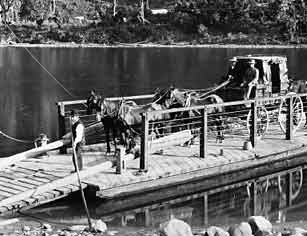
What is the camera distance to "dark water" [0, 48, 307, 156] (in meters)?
32.0

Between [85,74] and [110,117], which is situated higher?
[110,117]

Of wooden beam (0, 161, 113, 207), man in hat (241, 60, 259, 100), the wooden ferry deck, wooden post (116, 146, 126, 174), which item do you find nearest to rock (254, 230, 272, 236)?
the wooden ferry deck

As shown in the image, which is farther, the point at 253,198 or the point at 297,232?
the point at 253,198

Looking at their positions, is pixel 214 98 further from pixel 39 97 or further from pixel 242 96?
pixel 39 97

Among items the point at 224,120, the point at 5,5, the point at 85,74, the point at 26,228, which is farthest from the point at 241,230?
the point at 5,5

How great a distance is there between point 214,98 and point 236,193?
3.71 metres

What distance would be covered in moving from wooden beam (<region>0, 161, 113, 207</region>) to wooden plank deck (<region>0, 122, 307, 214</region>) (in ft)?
0.12

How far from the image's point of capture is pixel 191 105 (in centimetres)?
2064

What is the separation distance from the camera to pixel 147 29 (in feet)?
321

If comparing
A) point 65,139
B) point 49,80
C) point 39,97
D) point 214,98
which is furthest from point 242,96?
point 49,80

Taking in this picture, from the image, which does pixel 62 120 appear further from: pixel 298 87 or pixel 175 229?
pixel 298 87

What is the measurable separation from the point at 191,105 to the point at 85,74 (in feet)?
114

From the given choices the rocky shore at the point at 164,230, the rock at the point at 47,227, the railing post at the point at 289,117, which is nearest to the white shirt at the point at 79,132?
the rocky shore at the point at 164,230

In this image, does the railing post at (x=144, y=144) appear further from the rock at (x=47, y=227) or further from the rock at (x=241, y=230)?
the rock at (x=241, y=230)
